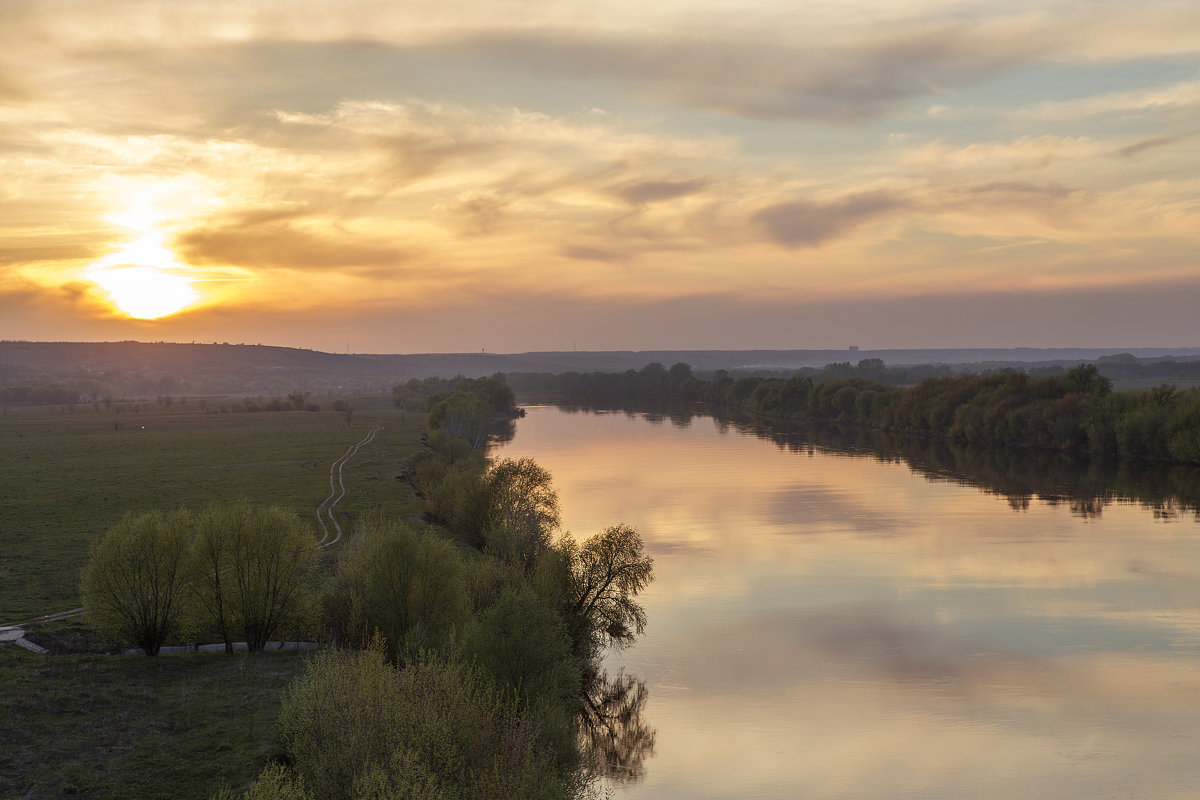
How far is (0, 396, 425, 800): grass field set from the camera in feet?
76.4

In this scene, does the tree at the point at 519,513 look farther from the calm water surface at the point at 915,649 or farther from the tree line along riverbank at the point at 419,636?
the calm water surface at the point at 915,649

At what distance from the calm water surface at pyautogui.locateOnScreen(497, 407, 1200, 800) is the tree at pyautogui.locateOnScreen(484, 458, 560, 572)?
6.70 meters

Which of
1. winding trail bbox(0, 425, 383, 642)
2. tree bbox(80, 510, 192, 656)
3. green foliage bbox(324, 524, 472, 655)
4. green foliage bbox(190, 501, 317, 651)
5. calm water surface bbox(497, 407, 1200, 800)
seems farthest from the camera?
green foliage bbox(190, 501, 317, 651)

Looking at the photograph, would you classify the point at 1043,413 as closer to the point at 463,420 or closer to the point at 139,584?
the point at 463,420

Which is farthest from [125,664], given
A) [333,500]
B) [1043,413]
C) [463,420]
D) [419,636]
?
[1043,413]

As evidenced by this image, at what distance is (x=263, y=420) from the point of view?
158m

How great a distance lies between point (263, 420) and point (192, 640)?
131 metres

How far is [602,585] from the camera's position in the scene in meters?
38.2

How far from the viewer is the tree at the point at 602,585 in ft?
124

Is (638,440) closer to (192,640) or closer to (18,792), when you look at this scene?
(192,640)

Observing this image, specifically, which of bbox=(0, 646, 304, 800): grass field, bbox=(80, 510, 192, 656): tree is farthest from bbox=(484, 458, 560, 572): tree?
bbox=(80, 510, 192, 656): tree

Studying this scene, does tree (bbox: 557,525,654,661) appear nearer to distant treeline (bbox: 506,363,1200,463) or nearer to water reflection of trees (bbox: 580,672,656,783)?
water reflection of trees (bbox: 580,672,656,783)

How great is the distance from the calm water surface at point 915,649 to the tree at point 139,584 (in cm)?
1775

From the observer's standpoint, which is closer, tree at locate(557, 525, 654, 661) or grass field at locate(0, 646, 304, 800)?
grass field at locate(0, 646, 304, 800)
